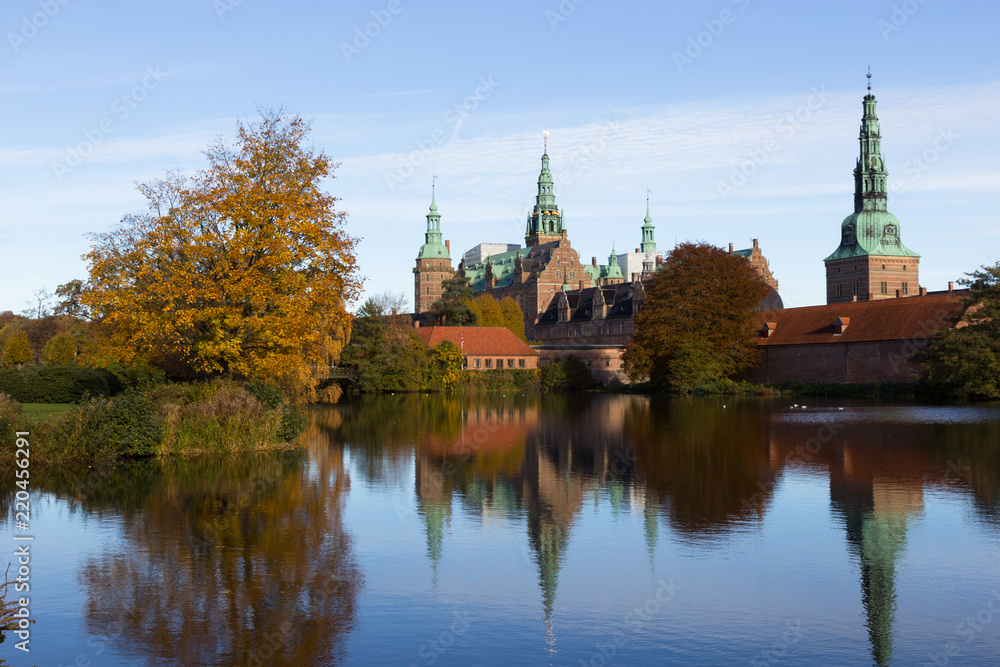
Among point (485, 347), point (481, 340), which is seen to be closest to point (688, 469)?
point (485, 347)

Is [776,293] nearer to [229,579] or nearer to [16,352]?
[16,352]

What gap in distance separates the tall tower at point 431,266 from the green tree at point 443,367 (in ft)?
254

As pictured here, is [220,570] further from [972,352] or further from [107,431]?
[972,352]

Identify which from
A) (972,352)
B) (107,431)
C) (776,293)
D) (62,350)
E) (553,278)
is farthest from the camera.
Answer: (553,278)

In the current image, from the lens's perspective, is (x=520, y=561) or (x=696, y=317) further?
(x=696, y=317)

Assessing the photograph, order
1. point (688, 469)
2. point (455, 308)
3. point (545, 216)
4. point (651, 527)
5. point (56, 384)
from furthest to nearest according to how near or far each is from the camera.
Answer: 1. point (545, 216)
2. point (455, 308)
3. point (56, 384)
4. point (688, 469)
5. point (651, 527)

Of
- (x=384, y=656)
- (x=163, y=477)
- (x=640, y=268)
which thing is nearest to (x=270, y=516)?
(x=163, y=477)

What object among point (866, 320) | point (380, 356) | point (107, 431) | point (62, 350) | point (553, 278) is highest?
point (553, 278)

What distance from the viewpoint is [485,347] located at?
250 ft

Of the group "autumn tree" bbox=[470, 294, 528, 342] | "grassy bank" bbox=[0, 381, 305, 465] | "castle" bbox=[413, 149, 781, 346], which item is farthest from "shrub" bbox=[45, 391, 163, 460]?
"castle" bbox=[413, 149, 781, 346]

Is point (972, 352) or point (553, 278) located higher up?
point (553, 278)

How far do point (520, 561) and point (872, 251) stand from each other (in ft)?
363

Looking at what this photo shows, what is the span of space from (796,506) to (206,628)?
33.2ft

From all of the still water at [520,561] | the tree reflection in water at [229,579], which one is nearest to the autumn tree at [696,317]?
the still water at [520,561]
